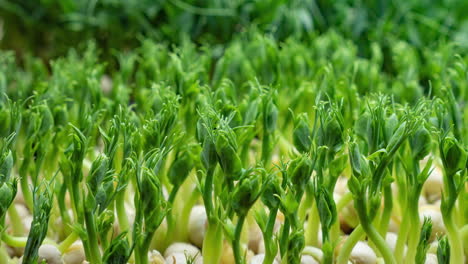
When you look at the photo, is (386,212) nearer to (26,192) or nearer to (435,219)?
(435,219)

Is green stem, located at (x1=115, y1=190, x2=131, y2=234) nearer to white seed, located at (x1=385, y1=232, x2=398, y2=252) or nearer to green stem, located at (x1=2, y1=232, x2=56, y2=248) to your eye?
green stem, located at (x1=2, y1=232, x2=56, y2=248)

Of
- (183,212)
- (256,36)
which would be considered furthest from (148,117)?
(256,36)

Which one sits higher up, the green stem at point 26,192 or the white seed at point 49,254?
the green stem at point 26,192

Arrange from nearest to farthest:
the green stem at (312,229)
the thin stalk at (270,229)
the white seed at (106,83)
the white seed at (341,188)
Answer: the thin stalk at (270,229), the green stem at (312,229), the white seed at (341,188), the white seed at (106,83)

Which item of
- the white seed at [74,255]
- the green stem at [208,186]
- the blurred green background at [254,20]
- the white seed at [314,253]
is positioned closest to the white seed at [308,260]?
the white seed at [314,253]

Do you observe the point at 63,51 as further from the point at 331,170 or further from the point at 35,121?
the point at 331,170

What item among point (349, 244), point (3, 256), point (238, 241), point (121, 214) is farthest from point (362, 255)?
point (3, 256)

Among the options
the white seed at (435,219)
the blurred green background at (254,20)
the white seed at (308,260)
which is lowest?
the white seed at (308,260)

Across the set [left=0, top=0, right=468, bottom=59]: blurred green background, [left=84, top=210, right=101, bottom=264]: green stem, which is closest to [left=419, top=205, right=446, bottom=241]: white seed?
[left=84, top=210, right=101, bottom=264]: green stem

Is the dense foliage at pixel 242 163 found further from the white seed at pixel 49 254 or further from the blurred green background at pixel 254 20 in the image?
the blurred green background at pixel 254 20
